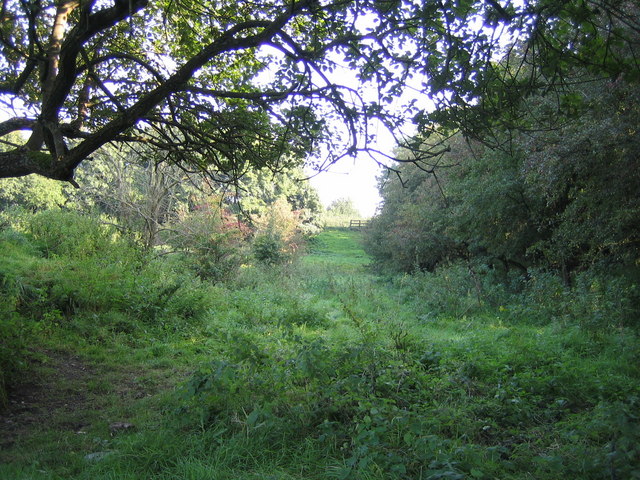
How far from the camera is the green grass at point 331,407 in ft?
10.8

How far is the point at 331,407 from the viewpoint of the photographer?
4078 mm

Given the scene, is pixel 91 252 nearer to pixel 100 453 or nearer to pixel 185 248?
pixel 185 248

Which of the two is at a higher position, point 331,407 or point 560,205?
point 560,205

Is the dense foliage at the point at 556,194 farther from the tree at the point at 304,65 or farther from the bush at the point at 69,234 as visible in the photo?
the bush at the point at 69,234

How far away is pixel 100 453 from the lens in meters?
3.72

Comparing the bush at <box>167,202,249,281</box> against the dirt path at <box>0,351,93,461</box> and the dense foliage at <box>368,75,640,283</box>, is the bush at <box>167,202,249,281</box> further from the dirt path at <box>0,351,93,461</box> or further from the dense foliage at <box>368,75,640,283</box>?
the dirt path at <box>0,351,93,461</box>

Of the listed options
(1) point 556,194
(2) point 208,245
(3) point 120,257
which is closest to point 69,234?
(3) point 120,257

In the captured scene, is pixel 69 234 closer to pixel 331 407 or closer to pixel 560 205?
pixel 331 407

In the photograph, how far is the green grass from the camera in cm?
330

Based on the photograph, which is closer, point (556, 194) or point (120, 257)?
point (556, 194)

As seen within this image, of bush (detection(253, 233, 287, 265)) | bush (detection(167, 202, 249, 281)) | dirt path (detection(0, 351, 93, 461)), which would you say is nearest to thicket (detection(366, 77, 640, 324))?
dirt path (detection(0, 351, 93, 461))

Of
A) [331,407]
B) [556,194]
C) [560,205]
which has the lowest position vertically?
[331,407]

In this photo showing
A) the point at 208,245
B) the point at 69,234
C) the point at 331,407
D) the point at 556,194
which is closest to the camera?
the point at 331,407

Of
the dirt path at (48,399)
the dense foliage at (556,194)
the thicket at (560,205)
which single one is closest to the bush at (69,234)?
the dirt path at (48,399)
